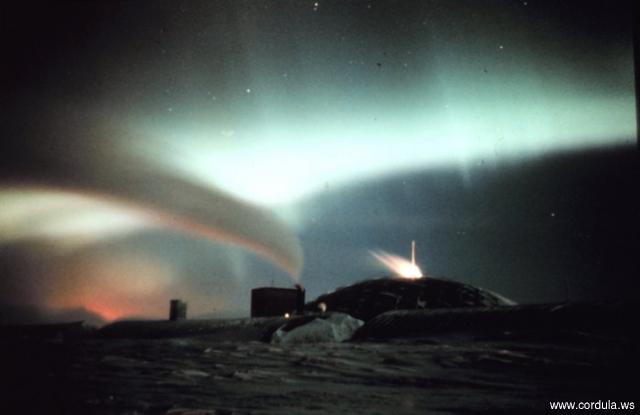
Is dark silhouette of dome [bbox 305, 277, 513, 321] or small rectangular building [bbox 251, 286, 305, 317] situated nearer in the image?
dark silhouette of dome [bbox 305, 277, 513, 321]

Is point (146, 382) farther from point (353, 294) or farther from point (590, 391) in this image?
point (353, 294)

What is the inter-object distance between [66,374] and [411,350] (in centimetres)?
320

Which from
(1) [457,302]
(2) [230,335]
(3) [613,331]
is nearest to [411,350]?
(3) [613,331]

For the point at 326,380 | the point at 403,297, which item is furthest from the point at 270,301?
the point at 326,380

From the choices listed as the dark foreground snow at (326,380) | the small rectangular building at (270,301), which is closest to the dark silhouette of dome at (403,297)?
the small rectangular building at (270,301)

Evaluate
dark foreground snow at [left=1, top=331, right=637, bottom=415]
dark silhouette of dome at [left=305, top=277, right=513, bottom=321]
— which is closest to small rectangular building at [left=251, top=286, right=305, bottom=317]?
dark silhouette of dome at [left=305, top=277, right=513, bottom=321]

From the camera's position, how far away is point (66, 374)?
372cm

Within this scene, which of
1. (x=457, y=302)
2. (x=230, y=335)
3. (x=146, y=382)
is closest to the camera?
(x=146, y=382)

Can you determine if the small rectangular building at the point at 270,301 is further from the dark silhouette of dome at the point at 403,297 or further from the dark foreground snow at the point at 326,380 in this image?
the dark foreground snow at the point at 326,380

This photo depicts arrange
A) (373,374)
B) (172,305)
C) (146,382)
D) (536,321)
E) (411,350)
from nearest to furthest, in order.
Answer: (146,382), (373,374), (411,350), (536,321), (172,305)

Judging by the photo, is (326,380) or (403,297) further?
(403,297)

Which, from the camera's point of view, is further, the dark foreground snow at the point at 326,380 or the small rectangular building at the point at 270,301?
the small rectangular building at the point at 270,301

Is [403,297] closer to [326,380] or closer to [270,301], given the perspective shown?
[270,301]

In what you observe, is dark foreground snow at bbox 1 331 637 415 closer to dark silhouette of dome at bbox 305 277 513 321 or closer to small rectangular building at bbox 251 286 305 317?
dark silhouette of dome at bbox 305 277 513 321
